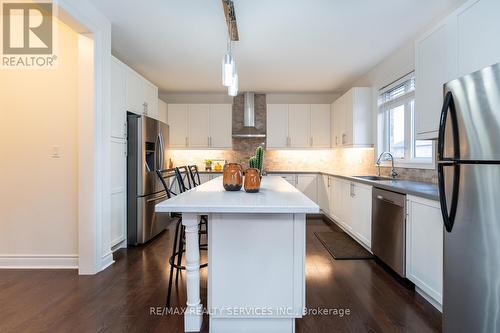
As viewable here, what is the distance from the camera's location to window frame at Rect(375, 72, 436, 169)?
3.01 metres

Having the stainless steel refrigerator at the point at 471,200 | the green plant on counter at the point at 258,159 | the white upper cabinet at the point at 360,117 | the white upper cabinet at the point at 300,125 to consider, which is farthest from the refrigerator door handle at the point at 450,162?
the white upper cabinet at the point at 300,125

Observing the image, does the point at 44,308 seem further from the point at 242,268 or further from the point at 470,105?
the point at 470,105

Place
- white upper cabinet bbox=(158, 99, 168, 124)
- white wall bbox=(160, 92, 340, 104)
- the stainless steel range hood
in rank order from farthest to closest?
1. white wall bbox=(160, 92, 340, 104)
2. the stainless steel range hood
3. white upper cabinet bbox=(158, 99, 168, 124)

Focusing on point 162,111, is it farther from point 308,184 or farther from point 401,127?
point 401,127

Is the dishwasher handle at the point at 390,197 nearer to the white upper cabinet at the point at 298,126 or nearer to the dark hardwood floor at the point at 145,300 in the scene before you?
the dark hardwood floor at the point at 145,300

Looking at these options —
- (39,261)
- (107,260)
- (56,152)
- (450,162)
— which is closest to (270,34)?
(450,162)

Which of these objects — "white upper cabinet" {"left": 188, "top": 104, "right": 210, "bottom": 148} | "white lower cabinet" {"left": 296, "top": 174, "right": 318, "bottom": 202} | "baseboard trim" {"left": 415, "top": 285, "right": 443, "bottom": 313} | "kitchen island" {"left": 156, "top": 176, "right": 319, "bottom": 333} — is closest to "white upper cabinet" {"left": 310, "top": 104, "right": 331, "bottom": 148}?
"white lower cabinet" {"left": 296, "top": 174, "right": 318, "bottom": 202}

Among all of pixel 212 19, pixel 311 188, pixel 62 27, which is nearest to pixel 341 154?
pixel 311 188

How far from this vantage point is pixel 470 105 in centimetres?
135

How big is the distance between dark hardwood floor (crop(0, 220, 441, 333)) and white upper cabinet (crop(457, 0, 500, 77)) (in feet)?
5.99

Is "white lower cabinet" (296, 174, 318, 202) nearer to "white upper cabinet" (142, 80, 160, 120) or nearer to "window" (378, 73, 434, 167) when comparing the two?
"window" (378, 73, 434, 167)

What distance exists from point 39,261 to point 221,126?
3.63 metres

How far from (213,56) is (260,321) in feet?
10.6

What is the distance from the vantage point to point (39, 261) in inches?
105
